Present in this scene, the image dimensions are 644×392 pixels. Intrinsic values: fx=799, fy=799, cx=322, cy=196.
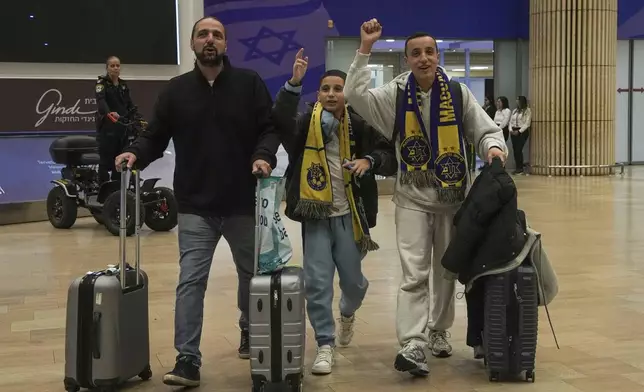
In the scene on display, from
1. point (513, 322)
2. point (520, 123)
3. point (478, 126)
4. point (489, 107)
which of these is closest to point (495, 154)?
point (478, 126)

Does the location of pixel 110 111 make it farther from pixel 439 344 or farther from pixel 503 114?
pixel 503 114

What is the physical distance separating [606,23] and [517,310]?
562 inches

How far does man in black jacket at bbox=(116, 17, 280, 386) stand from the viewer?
3781 millimetres

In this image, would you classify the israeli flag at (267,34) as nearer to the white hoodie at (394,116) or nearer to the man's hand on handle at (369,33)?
the white hoodie at (394,116)

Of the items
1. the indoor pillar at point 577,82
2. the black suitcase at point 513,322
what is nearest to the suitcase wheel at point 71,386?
the black suitcase at point 513,322

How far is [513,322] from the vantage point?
3.80 metres

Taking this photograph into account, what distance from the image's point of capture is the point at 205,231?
3.86m

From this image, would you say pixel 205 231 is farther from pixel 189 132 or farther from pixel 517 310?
pixel 517 310

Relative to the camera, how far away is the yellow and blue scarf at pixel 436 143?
3969 millimetres

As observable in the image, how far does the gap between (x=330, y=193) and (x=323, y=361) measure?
33.2 inches

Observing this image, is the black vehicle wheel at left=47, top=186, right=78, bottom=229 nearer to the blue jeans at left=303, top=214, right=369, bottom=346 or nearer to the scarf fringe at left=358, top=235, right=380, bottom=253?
the blue jeans at left=303, top=214, right=369, bottom=346

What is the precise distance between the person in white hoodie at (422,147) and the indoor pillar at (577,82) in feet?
43.7

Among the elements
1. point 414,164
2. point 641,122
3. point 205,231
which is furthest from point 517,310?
point 641,122

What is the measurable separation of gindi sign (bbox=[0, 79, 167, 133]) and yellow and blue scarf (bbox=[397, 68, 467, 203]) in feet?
31.0
